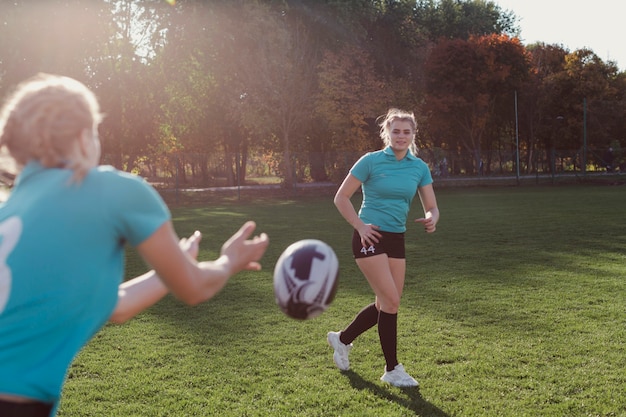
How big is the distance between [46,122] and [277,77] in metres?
32.9

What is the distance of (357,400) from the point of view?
16.2 feet

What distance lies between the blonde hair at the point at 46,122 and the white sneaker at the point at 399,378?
3.95 metres

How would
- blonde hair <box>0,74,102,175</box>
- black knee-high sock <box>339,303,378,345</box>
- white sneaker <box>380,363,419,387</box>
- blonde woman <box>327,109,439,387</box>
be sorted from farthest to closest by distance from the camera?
black knee-high sock <box>339,303,378,345</box>
blonde woman <box>327,109,439,387</box>
white sneaker <box>380,363,419,387</box>
blonde hair <box>0,74,102,175</box>

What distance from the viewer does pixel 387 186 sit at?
5348mm

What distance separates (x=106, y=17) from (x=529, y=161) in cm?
2712

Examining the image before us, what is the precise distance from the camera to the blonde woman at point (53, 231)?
1.80 meters

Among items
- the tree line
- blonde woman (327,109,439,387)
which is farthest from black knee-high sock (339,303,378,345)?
the tree line

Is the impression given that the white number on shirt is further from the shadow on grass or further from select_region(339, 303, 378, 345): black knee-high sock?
select_region(339, 303, 378, 345): black knee-high sock

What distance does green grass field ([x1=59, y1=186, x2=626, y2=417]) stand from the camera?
191 inches

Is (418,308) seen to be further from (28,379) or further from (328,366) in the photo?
(28,379)

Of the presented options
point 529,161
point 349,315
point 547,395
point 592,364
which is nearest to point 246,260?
point 547,395

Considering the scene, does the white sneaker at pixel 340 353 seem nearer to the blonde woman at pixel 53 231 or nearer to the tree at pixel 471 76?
the blonde woman at pixel 53 231

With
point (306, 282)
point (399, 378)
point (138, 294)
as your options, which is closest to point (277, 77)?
point (399, 378)

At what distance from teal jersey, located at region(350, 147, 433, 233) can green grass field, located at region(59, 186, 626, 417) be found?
4.55 feet
